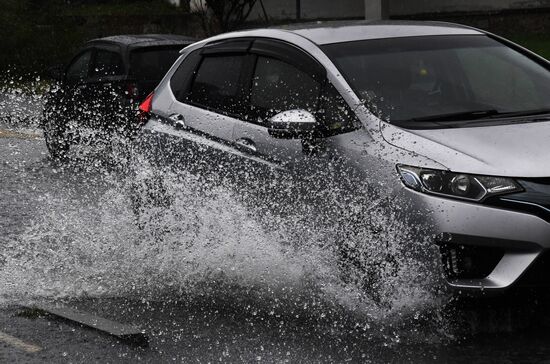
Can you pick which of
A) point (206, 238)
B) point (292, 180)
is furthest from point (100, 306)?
point (292, 180)

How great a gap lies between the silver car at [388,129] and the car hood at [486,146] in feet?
0.03

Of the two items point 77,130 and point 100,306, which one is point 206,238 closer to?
point 100,306

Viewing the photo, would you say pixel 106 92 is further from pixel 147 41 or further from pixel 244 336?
pixel 244 336

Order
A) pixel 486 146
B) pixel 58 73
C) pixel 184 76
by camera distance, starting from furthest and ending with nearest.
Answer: pixel 58 73
pixel 184 76
pixel 486 146

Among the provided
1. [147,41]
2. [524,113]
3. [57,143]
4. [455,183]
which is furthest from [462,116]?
[57,143]

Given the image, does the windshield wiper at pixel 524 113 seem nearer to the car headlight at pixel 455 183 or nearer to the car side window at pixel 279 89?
the car headlight at pixel 455 183

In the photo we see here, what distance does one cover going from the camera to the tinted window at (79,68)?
54.9 feet

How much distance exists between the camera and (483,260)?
6.40 meters

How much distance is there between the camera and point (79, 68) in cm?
1702

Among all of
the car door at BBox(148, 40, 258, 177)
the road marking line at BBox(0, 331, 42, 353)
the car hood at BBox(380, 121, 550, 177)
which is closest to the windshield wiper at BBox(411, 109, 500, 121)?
the car hood at BBox(380, 121, 550, 177)

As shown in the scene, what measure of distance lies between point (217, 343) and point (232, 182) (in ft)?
4.99

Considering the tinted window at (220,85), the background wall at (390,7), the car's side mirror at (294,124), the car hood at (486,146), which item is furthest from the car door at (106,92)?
the background wall at (390,7)

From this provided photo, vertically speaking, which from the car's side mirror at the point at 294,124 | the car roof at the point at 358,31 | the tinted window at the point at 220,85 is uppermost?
the car roof at the point at 358,31

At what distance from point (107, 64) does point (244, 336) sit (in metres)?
9.80
